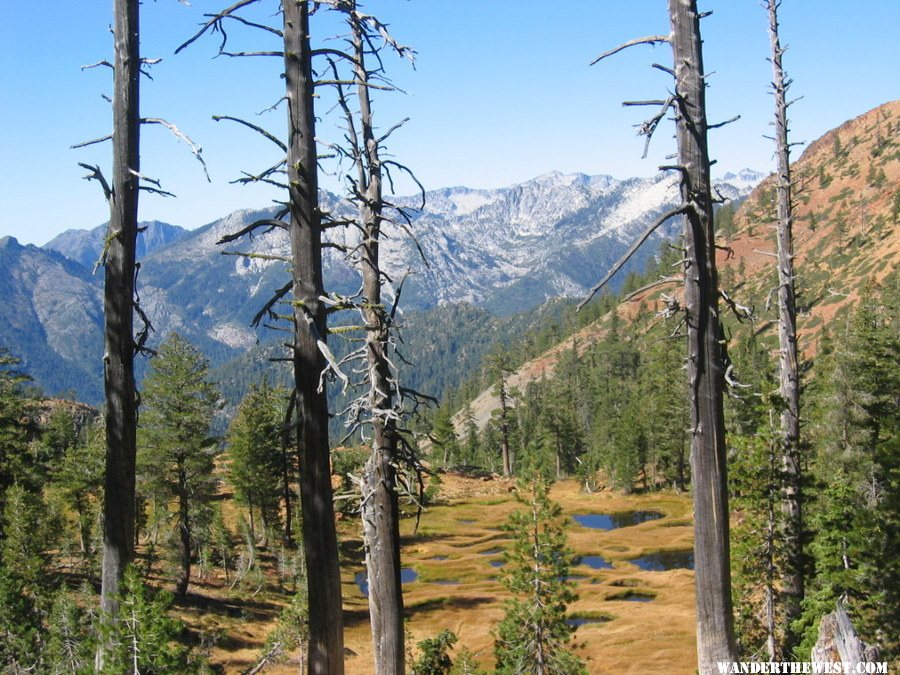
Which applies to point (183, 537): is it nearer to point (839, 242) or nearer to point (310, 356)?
point (310, 356)

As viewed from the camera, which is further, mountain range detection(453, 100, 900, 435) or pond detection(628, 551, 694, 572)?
mountain range detection(453, 100, 900, 435)

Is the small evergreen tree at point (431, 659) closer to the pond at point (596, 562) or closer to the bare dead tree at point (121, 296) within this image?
the bare dead tree at point (121, 296)

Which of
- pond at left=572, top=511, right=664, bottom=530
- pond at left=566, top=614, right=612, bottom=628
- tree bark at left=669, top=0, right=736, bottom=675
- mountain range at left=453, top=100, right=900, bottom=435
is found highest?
mountain range at left=453, top=100, right=900, bottom=435

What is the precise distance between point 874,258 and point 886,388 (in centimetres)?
11806

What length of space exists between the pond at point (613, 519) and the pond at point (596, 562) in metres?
13.1

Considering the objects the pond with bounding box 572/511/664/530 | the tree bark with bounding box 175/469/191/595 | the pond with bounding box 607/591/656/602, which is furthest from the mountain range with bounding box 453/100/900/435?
the tree bark with bounding box 175/469/191/595

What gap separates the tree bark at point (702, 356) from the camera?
6.51 m

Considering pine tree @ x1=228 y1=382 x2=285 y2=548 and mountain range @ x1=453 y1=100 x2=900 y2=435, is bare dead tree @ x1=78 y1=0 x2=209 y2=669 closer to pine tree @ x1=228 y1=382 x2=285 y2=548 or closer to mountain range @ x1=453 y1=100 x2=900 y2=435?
pine tree @ x1=228 y1=382 x2=285 y2=548

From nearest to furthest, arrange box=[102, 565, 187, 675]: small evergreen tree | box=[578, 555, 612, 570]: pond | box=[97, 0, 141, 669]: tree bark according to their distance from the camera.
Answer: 1. box=[102, 565, 187, 675]: small evergreen tree
2. box=[97, 0, 141, 669]: tree bark
3. box=[578, 555, 612, 570]: pond

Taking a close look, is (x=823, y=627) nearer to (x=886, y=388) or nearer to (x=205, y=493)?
(x=886, y=388)

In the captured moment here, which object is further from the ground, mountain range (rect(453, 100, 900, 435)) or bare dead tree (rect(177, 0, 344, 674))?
mountain range (rect(453, 100, 900, 435))

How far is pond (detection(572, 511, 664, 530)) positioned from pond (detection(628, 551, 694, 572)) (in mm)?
13117

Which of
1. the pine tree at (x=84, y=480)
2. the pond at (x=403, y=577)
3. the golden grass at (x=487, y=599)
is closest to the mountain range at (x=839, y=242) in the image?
the golden grass at (x=487, y=599)

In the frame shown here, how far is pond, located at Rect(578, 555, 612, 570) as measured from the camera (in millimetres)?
53438
